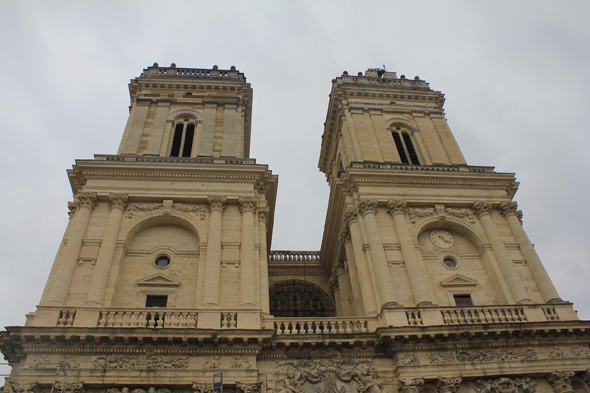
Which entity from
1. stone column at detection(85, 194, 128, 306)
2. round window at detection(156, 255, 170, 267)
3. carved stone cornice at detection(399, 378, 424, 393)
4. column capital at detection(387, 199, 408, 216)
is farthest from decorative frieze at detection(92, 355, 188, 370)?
column capital at detection(387, 199, 408, 216)

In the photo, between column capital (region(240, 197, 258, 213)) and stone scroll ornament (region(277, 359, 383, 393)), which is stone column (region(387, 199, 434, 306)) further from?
column capital (region(240, 197, 258, 213))

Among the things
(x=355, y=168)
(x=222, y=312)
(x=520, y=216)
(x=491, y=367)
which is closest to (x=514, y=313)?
(x=491, y=367)

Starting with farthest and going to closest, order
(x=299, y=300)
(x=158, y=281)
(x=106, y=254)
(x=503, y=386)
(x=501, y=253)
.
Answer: (x=299, y=300) < (x=501, y=253) < (x=158, y=281) < (x=106, y=254) < (x=503, y=386)

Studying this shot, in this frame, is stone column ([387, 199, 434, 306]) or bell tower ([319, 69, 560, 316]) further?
bell tower ([319, 69, 560, 316])

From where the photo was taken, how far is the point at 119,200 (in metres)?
23.2

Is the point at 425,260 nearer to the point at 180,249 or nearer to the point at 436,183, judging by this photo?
the point at 436,183

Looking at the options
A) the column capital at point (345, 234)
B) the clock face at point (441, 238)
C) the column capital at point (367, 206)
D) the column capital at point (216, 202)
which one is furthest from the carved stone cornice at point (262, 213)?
the clock face at point (441, 238)

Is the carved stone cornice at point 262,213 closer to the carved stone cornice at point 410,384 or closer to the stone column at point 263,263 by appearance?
the stone column at point 263,263

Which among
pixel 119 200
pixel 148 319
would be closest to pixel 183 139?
pixel 119 200

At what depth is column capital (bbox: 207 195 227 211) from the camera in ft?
76.7

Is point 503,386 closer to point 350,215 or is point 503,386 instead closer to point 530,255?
point 530,255

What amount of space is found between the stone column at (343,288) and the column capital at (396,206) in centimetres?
551

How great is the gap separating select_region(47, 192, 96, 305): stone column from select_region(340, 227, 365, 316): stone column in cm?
1274

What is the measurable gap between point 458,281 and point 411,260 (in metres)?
2.57
